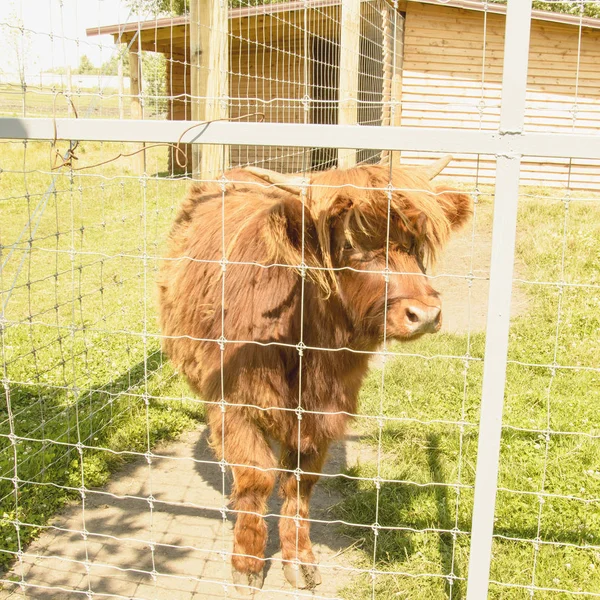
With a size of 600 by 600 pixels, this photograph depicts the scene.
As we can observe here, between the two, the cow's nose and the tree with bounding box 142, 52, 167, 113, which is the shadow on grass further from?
the tree with bounding box 142, 52, 167, 113

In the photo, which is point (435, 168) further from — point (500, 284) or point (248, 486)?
point (248, 486)

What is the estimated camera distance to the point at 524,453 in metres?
3.94

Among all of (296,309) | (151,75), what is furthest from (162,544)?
(151,75)

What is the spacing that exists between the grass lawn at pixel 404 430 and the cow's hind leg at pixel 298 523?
247 mm

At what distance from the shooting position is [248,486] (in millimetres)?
3154

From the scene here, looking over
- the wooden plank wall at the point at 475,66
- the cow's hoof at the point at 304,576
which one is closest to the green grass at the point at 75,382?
the cow's hoof at the point at 304,576

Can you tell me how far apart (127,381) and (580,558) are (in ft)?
10.5

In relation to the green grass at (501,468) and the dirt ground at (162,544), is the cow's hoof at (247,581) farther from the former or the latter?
the green grass at (501,468)

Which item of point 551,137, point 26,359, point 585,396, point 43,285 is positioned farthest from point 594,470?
point 43,285

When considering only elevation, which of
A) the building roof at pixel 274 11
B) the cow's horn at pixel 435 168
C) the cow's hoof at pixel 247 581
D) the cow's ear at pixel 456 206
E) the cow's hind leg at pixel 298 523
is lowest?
the cow's hoof at pixel 247 581

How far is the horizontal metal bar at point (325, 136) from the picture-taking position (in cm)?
201

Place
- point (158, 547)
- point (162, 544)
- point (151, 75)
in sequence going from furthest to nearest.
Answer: point (151, 75) → point (158, 547) → point (162, 544)

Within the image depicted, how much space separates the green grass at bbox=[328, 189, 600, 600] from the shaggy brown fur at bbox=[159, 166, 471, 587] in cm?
34

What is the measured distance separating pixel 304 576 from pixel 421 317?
1512 mm
